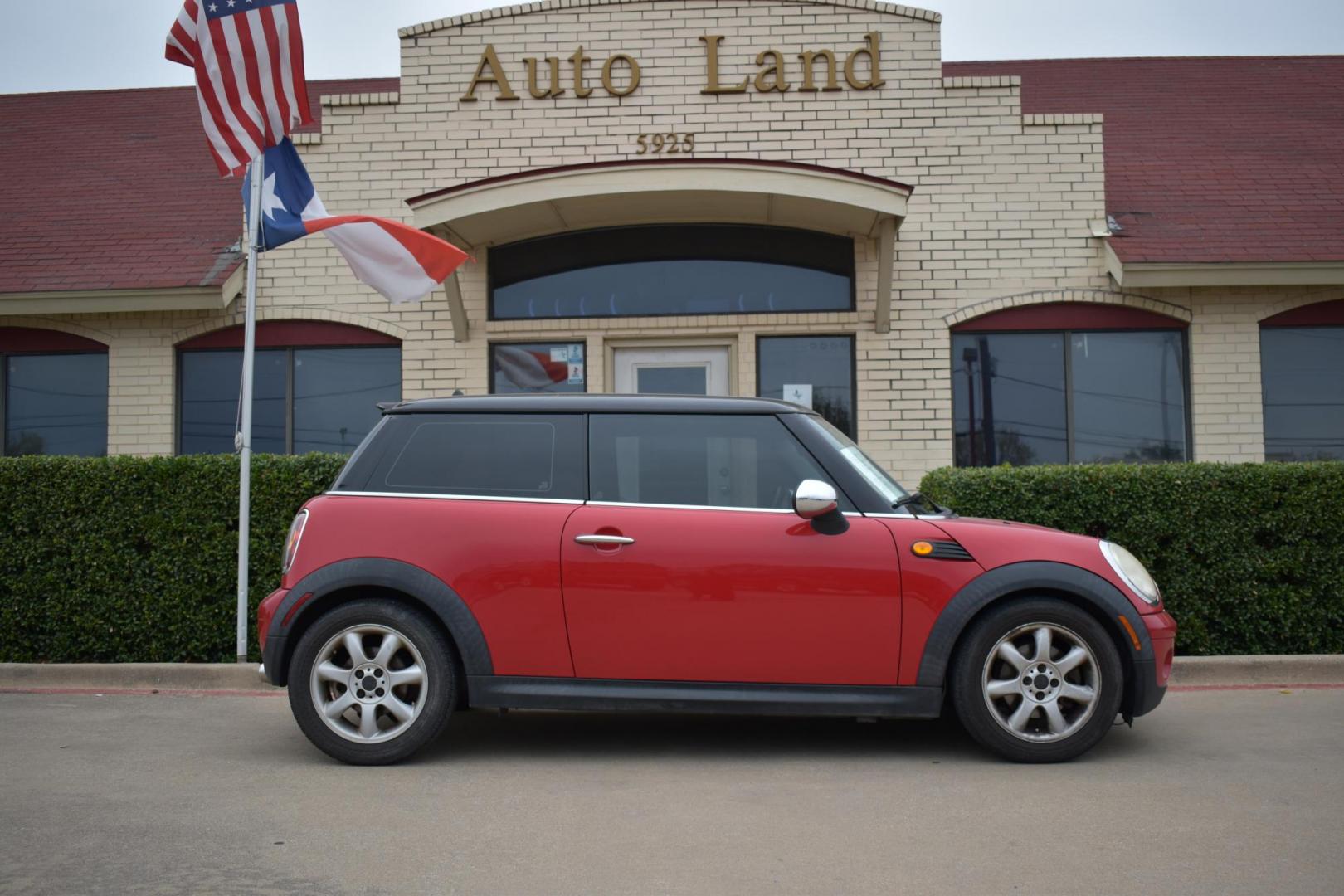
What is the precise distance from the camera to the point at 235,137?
8.75m

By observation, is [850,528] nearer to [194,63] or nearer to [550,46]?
[194,63]

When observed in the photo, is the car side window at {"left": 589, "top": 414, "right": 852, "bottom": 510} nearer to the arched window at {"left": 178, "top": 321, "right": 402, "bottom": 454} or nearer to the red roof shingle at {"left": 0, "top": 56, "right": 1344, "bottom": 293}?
the arched window at {"left": 178, "top": 321, "right": 402, "bottom": 454}

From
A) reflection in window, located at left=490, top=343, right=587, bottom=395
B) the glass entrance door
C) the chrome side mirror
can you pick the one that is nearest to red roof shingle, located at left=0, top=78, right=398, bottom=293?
reflection in window, located at left=490, top=343, right=587, bottom=395

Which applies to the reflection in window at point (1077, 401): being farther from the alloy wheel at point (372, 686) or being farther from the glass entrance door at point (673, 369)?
the alloy wheel at point (372, 686)

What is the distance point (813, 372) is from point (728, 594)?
5625 mm

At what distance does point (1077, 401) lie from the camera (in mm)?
10969

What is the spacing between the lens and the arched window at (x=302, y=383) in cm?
1126

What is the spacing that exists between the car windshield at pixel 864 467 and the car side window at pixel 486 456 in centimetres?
120

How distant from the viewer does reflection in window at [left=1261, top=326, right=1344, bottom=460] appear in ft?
36.0

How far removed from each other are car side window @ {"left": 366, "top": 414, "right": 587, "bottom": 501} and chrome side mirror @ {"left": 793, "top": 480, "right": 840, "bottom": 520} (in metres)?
1.05

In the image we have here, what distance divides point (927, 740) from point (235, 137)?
613 centimetres

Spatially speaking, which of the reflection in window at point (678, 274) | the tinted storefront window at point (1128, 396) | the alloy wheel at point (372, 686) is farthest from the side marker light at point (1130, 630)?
the reflection in window at point (678, 274)

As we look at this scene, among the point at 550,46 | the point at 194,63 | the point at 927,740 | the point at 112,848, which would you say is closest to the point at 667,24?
the point at 550,46

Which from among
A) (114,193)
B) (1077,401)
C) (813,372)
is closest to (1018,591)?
(813,372)
